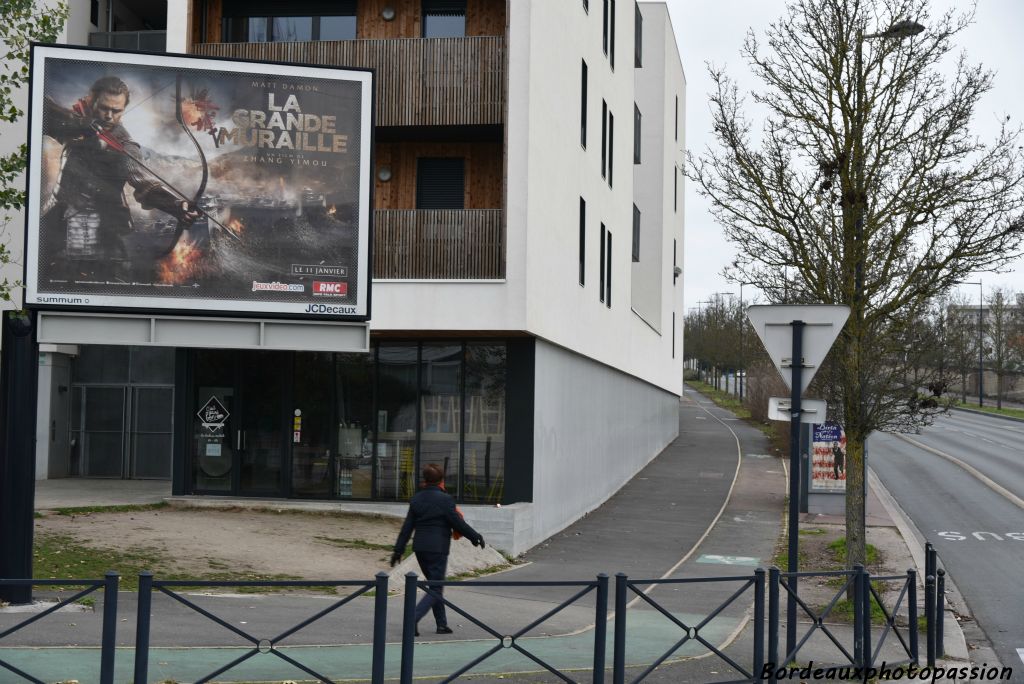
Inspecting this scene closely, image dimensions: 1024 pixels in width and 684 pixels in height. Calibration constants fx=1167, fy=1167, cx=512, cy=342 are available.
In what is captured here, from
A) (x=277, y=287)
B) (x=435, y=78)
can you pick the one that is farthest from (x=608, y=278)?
(x=277, y=287)

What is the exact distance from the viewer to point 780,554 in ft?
71.8

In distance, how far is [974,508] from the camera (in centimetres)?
2944

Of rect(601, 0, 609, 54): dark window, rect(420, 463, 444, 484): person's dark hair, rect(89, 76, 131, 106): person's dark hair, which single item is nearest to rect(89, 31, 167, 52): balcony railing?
rect(601, 0, 609, 54): dark window

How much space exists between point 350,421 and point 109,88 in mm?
9441

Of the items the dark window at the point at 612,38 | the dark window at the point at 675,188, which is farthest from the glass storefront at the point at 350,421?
the dark window at the point at 675,188

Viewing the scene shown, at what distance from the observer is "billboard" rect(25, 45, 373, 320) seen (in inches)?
519

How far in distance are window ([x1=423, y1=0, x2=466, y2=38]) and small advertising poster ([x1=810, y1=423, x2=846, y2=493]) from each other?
481 inches

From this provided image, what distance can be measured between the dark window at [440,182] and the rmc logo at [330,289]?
8.08 metres

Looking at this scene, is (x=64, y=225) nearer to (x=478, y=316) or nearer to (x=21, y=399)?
(x=21, y=399)

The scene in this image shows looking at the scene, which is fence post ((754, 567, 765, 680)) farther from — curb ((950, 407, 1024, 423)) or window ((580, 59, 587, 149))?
curb ((950, 407, 1024, 423))

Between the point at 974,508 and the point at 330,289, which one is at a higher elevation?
the point at 330,289

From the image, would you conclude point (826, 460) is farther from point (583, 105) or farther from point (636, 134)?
point (636, 134)

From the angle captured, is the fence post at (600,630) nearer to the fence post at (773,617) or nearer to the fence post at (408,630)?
the fence post at (408,630)

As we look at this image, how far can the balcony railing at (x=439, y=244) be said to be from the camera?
20.8 metres
